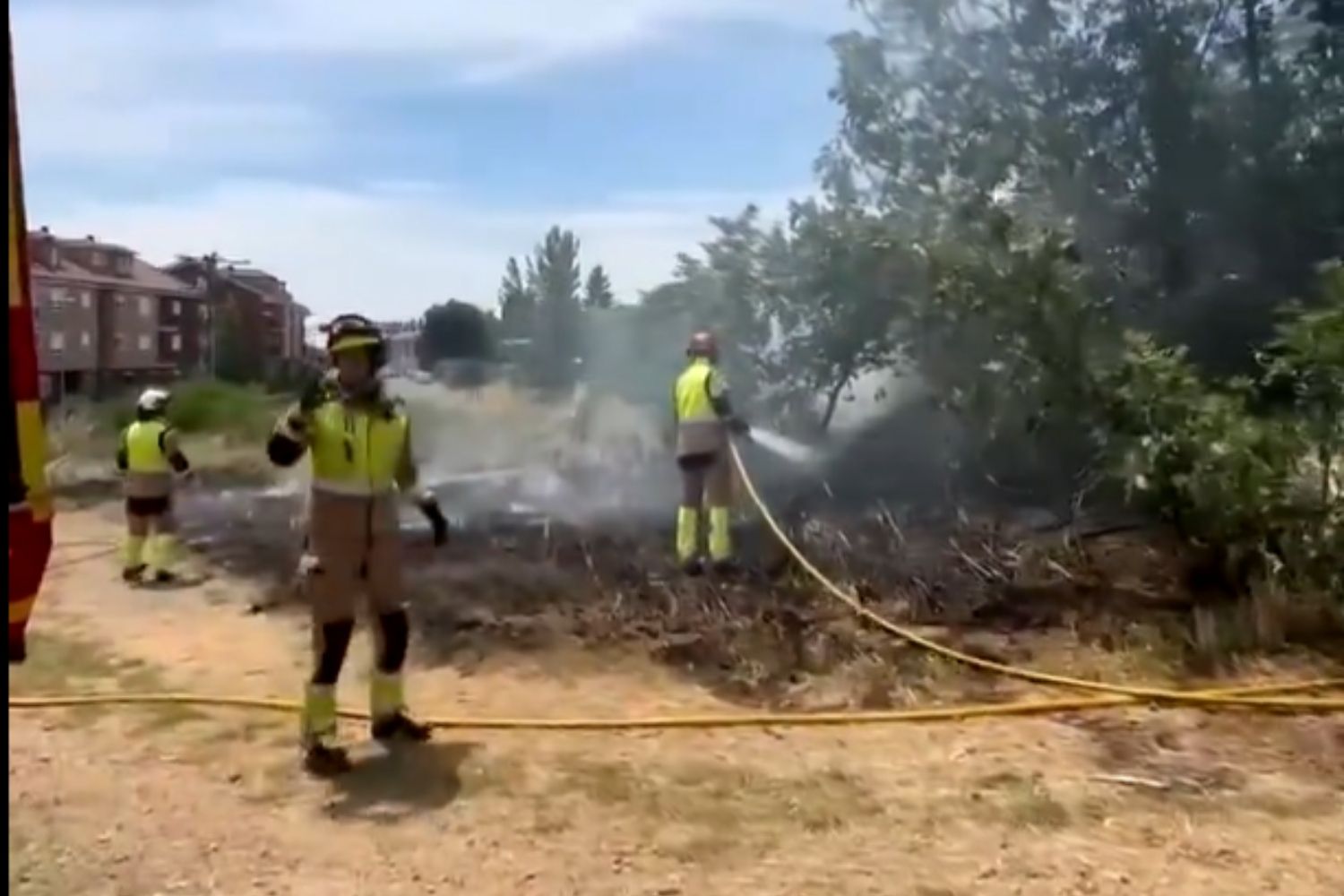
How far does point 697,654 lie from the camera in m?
6.57

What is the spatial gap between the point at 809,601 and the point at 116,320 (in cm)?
3176

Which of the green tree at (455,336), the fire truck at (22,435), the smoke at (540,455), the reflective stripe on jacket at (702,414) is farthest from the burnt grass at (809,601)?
the green tree at (455,336)

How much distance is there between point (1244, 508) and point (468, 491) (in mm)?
7910

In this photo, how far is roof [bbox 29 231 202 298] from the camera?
104 ft

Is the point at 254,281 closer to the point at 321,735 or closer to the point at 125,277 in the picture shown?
the point at 125,277

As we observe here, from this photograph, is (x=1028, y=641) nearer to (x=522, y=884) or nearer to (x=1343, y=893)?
(x=1343, y=893)

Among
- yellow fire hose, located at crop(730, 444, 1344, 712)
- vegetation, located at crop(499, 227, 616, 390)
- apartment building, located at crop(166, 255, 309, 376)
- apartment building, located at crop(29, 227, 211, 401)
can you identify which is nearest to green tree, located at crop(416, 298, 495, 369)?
vegetation, located at crop(499, 227, 616, 390)

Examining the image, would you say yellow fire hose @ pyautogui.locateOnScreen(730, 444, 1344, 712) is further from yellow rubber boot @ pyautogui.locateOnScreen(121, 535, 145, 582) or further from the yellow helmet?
yellow rubber boot @ pyautogui.locateOnScreen(121, 535, 145, 582)

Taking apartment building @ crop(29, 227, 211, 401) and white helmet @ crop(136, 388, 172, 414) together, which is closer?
white helmet @ crop(136, 388, 172, 414)

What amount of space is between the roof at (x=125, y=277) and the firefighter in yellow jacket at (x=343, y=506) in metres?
25.0

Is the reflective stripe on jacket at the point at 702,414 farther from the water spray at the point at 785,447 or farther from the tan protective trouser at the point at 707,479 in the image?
the water spray at the point at 785,447

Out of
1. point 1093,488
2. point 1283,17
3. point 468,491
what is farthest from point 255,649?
point 1283,17

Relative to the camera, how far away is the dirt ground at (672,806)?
3938 mm

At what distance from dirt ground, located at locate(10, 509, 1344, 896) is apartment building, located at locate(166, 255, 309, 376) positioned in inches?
1252
